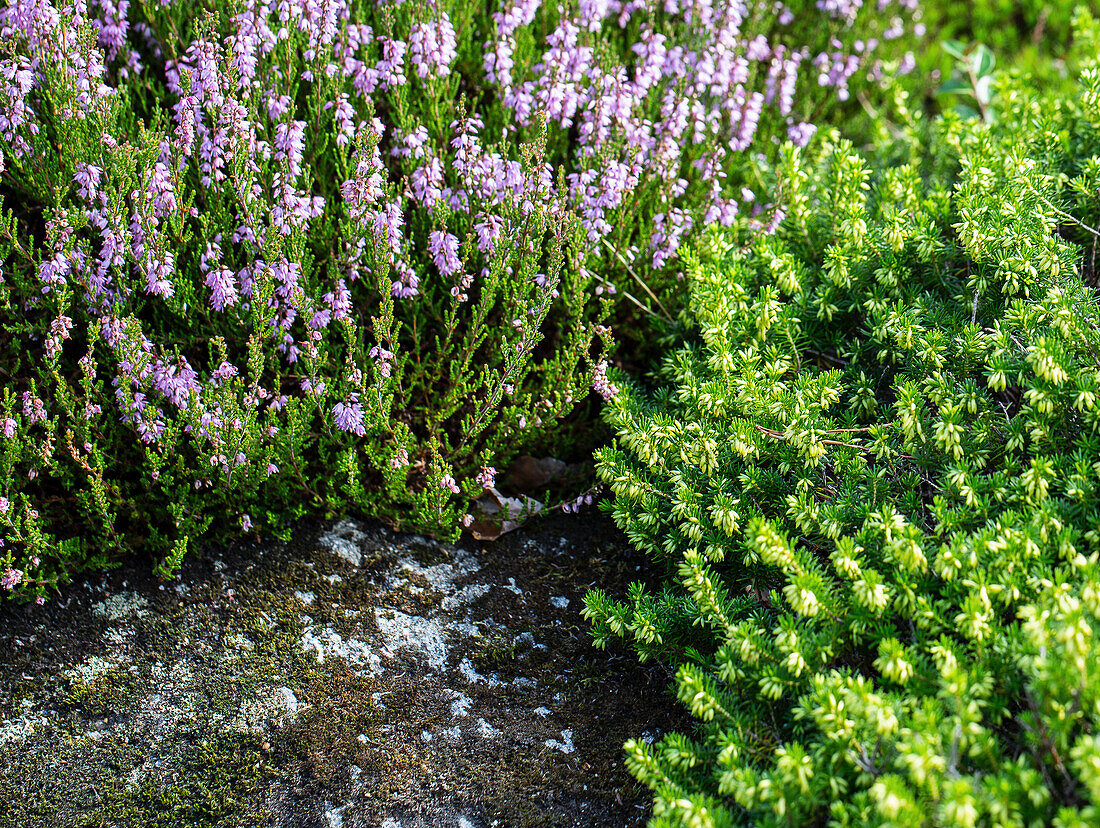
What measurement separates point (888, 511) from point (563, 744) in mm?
1092

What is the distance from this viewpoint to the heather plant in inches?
102

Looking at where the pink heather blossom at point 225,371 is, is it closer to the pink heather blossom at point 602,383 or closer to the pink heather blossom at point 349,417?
the pink heather blossom at point 349,417

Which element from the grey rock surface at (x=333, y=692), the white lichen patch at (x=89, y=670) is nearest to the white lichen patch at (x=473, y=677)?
the grey rock surface at (x=333, y=692)

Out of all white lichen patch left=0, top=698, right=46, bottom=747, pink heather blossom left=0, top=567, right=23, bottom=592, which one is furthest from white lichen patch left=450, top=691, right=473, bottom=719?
pink heather blossom left=0, top=567, right=23, bottom=592

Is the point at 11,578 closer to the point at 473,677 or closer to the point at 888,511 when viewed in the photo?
the point at 473,677

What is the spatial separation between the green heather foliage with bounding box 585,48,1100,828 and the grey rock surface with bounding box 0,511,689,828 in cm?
24

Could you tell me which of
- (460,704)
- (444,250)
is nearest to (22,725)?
(460,704)

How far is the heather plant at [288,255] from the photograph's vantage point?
2.59 meters

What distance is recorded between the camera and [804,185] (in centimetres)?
340

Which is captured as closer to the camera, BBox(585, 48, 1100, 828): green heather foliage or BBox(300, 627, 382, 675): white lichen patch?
BBox(585, 48, 1100, 828): green heather foliage

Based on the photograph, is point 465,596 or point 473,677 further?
point 465,596

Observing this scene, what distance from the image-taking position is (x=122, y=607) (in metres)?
2.81

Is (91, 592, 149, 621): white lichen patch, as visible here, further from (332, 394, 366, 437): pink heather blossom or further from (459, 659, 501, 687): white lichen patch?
(459, 659, 501, 687): white lichen patch

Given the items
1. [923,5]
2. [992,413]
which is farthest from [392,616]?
[923,5]
